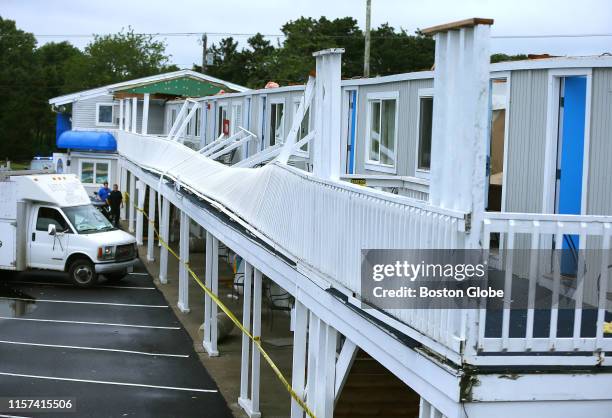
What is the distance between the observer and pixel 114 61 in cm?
8525

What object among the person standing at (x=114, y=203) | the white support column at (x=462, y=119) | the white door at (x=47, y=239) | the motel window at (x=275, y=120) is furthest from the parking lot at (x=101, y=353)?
the white support column at (x=462, y=119)

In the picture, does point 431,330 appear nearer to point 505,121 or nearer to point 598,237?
point 598,237

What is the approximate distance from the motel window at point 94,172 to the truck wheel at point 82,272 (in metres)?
19.3

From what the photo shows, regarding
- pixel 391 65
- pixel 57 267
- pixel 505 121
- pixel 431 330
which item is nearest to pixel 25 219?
pixel 57 267

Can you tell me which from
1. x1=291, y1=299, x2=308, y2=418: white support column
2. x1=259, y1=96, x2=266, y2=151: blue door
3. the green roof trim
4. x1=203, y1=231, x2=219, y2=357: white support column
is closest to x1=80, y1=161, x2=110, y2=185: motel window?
the green roof trim

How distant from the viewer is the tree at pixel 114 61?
83.4m

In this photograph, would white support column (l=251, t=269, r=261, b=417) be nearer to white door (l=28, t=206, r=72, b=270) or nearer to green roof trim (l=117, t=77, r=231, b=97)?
white door (l=28, t=206, r=72, b=270)

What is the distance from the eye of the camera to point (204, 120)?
108 ft

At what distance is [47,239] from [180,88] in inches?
708

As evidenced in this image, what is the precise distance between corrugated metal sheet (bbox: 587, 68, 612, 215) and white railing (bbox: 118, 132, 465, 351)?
3.08 m

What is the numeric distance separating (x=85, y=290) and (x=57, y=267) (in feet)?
3.48

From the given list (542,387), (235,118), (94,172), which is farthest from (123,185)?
(542,387)

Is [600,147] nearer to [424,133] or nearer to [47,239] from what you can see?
[424,133]

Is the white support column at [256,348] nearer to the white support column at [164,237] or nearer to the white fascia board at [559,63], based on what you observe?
the white fascia board at [559,63]
